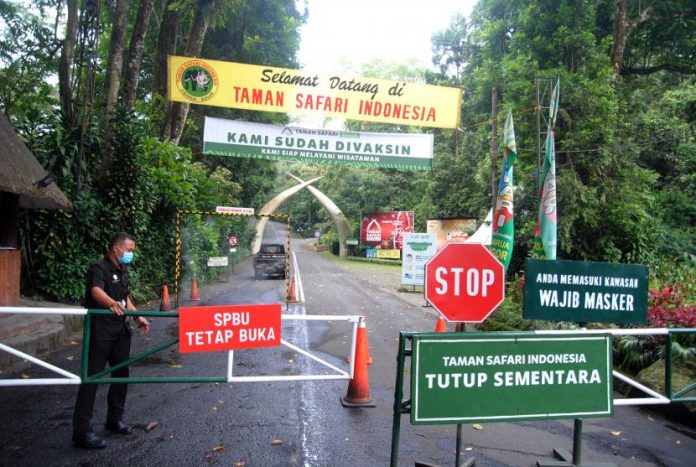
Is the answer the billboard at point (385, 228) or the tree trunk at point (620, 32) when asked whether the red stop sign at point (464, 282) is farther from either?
the billboard at point (385, 228)

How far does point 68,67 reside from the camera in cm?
1124

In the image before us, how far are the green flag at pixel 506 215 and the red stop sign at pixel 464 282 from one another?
→ 680 cm

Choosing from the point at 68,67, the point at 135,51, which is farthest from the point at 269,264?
the point at 68,67

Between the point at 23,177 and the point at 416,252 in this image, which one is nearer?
the point at 23,177

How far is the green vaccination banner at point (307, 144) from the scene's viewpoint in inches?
385

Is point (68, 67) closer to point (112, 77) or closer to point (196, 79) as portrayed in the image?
point (112, 77)

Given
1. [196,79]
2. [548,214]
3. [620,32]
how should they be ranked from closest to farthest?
[196,79]
[548,214]
[620,32]

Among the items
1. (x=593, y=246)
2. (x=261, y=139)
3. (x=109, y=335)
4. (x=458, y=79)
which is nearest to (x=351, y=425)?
(x=109, y=335)

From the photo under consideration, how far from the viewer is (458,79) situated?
38.9 m

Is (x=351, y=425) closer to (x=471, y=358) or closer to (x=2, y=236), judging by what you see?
(x=471, y=358)

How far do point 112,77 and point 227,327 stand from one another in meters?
9.18

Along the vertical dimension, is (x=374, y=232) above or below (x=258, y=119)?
below

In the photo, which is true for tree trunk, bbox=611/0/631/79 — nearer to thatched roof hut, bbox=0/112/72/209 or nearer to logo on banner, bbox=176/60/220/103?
logo on banner, bbox=176/60/220/103

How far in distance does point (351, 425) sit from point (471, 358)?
5.94 ft
